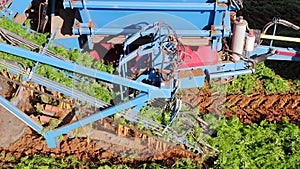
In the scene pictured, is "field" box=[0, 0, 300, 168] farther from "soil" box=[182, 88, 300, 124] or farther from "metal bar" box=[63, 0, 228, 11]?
"metal bar" box=[63, 0, 228, 11]

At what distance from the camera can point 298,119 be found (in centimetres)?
730

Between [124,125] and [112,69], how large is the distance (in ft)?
3.29

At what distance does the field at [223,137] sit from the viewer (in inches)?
259

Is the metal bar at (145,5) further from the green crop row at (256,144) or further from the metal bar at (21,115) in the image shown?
the green crop row at (256,144)

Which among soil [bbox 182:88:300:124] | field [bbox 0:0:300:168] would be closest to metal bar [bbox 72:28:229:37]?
field [bbox 0:0:300:168]

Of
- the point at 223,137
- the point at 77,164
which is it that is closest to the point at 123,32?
the point at 77,164

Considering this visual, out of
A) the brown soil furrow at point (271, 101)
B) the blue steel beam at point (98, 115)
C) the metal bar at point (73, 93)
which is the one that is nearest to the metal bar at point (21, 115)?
the blue steel beam at point (98, 115)

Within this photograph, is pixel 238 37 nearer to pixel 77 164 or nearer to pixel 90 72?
pixel 90 72

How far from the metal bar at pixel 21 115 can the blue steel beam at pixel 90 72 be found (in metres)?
0.65

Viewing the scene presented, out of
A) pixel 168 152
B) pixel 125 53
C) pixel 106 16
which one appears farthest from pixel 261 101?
pixel 106 16

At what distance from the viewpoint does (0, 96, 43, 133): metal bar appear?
6496 mm

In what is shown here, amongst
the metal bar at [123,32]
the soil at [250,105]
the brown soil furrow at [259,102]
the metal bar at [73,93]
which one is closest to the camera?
the metal bar at [73,93]

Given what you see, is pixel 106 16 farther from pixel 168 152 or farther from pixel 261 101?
pixel 261 101

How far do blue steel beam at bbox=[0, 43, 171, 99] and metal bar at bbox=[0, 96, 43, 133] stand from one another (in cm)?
65
